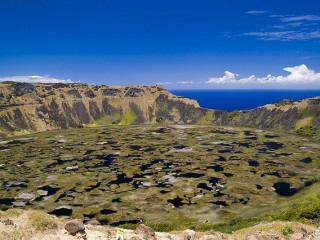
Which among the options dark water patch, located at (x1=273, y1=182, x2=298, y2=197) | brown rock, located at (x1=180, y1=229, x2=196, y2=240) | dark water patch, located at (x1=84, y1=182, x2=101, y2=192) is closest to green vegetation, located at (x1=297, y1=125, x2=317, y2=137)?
dark water patch, located at (x1=273, y1=182, x2=298, y2=197)

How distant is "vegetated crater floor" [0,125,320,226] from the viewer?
6300 cm

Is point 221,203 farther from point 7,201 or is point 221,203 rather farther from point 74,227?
point 7,201

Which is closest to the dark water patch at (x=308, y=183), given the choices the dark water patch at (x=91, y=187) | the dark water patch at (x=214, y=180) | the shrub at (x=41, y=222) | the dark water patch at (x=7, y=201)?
the dark water patch at (x=214, y=180)

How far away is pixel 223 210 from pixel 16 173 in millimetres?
80858

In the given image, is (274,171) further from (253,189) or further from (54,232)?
(54,232)

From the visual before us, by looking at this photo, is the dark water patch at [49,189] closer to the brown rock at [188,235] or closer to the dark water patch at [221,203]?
the dark water patch at [221,203]

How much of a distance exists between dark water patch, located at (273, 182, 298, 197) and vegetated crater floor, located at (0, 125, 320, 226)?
34cm

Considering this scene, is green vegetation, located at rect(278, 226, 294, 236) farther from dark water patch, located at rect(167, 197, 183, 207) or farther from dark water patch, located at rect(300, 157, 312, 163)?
dark water patch, located at rect(300, 157, 312, 163)

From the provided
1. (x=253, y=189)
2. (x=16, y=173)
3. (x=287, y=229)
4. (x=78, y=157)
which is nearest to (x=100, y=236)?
(x=287, y=229)

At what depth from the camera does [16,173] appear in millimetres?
92500

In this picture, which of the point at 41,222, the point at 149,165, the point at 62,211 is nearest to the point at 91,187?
the point at 62,211

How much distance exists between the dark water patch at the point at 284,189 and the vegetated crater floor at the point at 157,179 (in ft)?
1.10

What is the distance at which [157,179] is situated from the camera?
281 feet

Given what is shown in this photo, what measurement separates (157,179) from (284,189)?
43.2m
